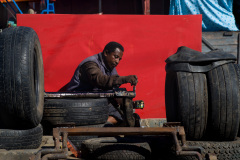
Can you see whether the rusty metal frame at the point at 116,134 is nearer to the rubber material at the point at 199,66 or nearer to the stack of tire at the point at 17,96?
the stack of tire at the point at 17,96

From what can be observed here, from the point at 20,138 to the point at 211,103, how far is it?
5.33 ft

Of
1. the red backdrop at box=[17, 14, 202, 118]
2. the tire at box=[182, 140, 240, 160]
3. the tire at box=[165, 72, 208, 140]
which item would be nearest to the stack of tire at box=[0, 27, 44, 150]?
the tire at box=[165, 72, 208, 140]

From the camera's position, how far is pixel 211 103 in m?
2.78

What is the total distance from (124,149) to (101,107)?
1.27 metres

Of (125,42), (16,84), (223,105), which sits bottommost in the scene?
(223,105)

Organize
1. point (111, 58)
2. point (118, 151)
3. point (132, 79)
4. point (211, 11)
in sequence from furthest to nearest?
point (211, 11)
point (111, 58)
point (132, 79)
point (118, 151)

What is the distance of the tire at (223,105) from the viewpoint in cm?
274

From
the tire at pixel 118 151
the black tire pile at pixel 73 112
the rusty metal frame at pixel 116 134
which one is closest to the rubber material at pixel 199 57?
the rusty metal frame at pixel 116 134

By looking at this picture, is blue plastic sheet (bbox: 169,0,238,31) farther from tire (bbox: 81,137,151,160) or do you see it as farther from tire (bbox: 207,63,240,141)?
tire (bbox: 81,137,151,160)

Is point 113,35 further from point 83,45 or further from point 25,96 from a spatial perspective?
point 25,96

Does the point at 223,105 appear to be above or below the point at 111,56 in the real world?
below

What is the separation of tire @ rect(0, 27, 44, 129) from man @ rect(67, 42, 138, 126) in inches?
64.6

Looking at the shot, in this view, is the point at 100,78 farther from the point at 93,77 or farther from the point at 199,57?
the point at 199,57

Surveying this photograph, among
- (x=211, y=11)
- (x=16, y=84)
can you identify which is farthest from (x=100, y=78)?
(x=211, y=11)
